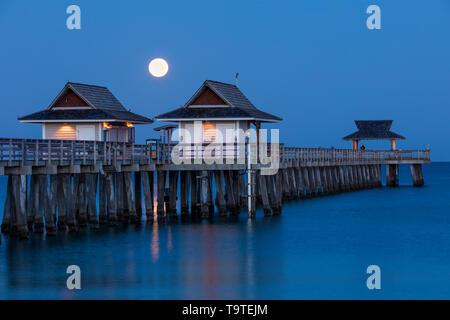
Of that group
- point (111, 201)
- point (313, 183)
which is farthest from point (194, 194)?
point (313, 183)

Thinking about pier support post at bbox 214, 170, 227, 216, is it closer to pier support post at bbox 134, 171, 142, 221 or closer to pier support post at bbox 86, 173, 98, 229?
pier support post at bbox 134, 171, 142, 221

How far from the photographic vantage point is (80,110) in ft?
123

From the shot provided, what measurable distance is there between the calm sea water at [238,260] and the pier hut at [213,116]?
4.28m

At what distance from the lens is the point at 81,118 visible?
36.4 meters

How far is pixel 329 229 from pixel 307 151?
14.1 m

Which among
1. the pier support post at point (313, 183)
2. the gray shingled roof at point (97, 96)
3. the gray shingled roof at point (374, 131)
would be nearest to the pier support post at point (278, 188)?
Answer: the gray shingled roof at point (97, 96)

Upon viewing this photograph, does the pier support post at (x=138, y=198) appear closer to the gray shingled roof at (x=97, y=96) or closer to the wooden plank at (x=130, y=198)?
the wooden plank at (x=130, y=198)

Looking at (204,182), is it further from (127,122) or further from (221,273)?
(221,273)

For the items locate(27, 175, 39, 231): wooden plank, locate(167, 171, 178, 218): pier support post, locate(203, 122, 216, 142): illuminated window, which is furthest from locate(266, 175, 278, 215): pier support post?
locate(27, 175, 39, 231): wooden plank

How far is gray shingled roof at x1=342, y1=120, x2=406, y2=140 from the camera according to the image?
67.3m

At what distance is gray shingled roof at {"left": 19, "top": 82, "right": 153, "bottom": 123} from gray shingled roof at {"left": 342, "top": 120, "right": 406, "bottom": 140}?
31.5 meters

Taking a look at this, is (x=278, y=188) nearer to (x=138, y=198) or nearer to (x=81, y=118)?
(x=138, y=198)

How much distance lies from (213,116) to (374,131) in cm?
3369
